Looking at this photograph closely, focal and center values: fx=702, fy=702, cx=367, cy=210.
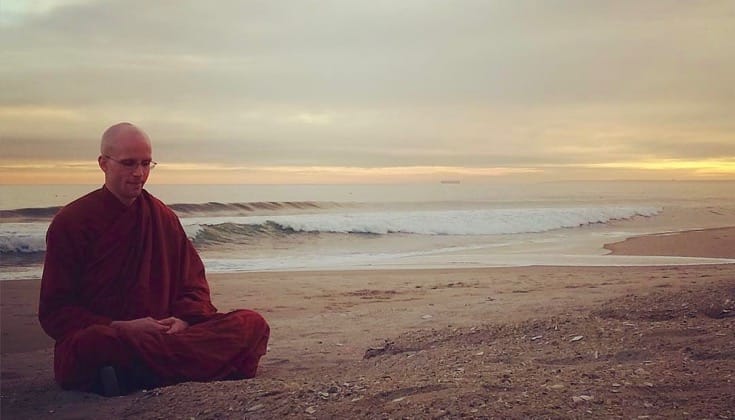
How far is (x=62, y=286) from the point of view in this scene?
172 inches

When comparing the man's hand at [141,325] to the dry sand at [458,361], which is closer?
the dry sand at [458,361]

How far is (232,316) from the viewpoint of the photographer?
4.89 m

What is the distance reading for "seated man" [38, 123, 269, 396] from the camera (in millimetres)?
4379

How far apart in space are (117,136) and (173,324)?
127 cm

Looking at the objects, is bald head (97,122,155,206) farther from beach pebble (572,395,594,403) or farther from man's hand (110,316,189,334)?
beach pebble (572,395,594,403)

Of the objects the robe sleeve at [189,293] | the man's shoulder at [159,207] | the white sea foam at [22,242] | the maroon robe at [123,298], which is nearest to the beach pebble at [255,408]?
the maroon robe at [123,298]

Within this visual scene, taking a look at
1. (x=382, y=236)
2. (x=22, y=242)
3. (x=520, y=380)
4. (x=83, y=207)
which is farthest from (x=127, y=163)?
(x=382, y=236)

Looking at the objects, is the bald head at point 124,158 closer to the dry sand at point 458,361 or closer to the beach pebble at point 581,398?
the dry sand at point 458,361

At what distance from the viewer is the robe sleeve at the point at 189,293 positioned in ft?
15.7

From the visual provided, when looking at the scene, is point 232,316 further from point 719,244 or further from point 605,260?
point 719,244

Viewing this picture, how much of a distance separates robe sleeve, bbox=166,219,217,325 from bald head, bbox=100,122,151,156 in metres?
0.70

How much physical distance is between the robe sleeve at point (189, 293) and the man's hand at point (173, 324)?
89 millimetres

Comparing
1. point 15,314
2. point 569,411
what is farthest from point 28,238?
point 569,411

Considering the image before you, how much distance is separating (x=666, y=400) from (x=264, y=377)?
2.66 meters
